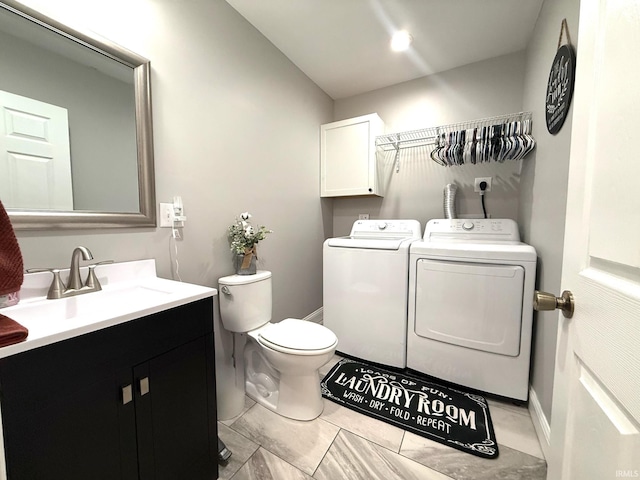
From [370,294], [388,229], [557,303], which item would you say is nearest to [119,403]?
[557,303]

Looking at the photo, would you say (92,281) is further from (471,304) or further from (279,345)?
(471,304)

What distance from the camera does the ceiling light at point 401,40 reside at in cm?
184

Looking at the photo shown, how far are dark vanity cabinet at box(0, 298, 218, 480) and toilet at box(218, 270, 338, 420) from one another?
0.42 meters

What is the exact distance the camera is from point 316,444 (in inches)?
51.9

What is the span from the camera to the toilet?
1402 millimetres

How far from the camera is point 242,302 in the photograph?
151 cm

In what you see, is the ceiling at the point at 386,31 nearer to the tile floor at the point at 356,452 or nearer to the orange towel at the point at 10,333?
the orange towel at the point at 10,333

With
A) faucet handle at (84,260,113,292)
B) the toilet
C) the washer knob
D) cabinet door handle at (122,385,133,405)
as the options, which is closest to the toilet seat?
the toilet

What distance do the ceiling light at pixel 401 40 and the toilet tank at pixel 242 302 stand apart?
193 cm

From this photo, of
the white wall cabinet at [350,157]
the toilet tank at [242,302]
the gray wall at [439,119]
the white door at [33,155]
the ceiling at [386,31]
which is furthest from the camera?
the white wall cabinet at [350,157]

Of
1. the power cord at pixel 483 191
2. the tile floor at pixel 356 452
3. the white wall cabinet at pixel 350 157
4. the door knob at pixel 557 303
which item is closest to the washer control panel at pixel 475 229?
the power cord at pixel 483 191

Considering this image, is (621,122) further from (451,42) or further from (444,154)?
(451,42)

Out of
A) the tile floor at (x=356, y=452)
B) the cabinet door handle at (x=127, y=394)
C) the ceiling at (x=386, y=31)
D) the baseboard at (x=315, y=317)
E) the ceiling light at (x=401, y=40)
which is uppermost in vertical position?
the ceiling at (x=386, y=31)

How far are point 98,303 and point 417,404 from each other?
174 centimetres
